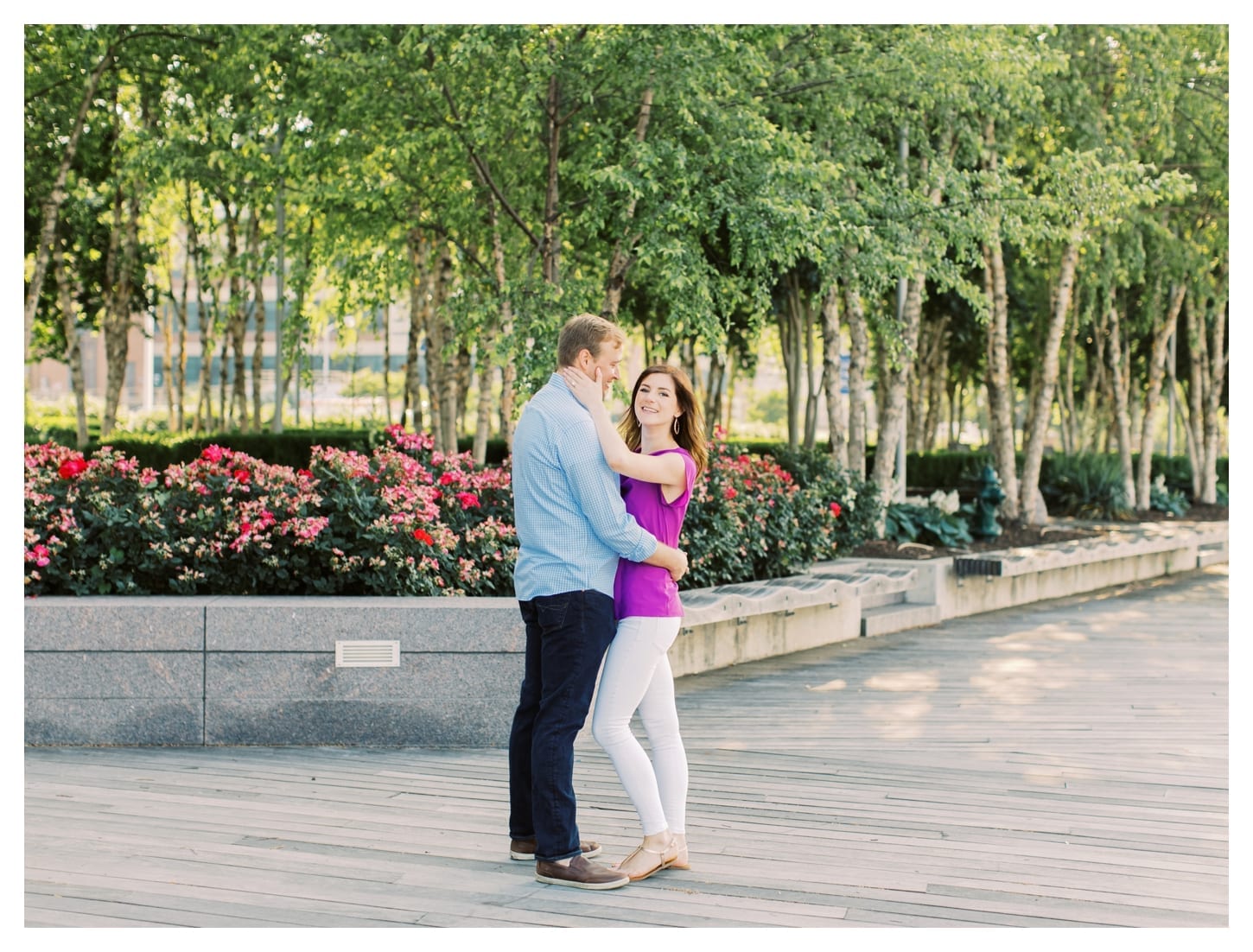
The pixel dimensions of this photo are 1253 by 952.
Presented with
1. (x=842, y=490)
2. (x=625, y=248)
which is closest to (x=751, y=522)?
(x=842, y=490)

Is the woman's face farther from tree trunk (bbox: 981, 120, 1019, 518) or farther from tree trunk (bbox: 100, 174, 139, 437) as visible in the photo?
tree trunk (bbox: 100, 174, 139, 437)

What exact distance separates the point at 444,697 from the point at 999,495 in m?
10.4

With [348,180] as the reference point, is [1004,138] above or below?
above

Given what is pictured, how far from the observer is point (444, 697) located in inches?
265

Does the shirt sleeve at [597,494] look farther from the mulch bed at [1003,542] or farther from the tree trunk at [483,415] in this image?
the tree trunk at [483,415]

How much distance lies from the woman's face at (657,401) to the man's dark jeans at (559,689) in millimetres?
659

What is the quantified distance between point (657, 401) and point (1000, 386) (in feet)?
44.0

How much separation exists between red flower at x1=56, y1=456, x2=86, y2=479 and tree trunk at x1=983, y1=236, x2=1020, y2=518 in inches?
478

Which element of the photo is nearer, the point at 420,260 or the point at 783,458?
the point at 783,458

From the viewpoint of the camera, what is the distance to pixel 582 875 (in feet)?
15.0

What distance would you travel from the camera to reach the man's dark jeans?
14.8 ft

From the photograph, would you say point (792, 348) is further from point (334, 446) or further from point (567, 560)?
point (567, 560)

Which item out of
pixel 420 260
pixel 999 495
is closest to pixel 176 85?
pixel 420 260
